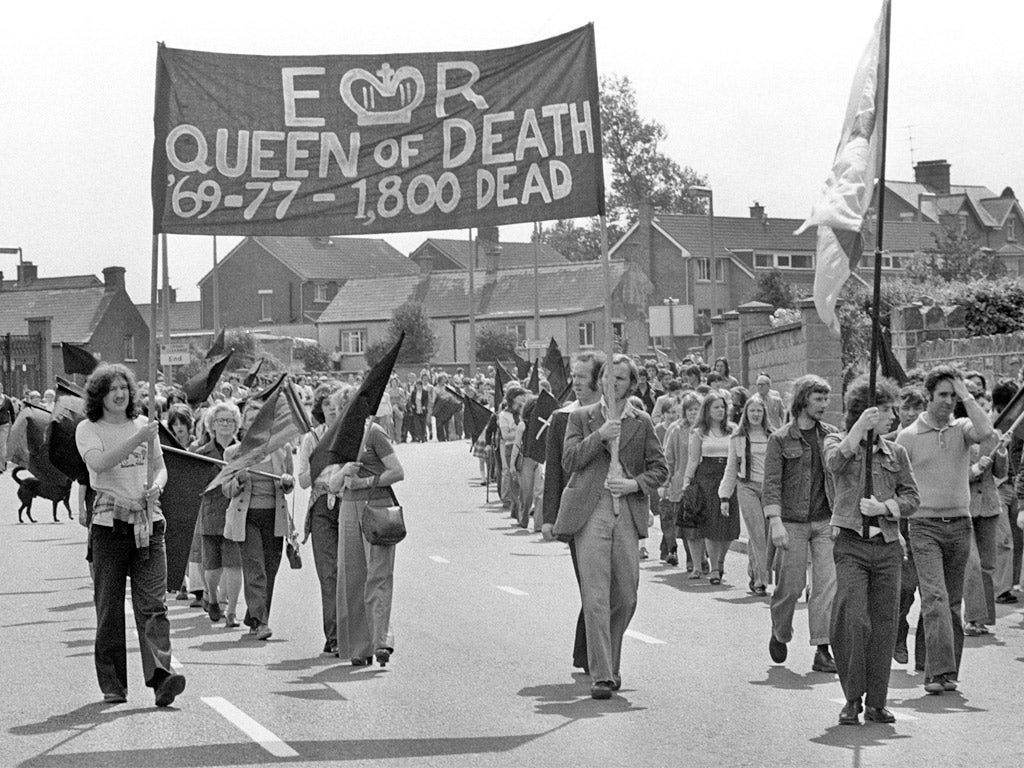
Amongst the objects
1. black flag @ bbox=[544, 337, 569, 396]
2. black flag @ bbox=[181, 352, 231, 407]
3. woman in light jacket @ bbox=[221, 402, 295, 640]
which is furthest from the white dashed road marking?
black flag @ bbox=[544, 337, 569, 396]

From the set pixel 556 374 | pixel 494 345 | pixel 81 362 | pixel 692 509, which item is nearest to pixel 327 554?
pixel 81 362

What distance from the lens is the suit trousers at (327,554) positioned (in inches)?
474

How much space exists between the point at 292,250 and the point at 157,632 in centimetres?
9706

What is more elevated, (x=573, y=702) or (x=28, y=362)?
(x=28, y=362)

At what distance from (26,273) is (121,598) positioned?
95127 millimetres

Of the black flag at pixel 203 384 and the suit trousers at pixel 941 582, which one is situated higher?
the black flag at pixel 203 384

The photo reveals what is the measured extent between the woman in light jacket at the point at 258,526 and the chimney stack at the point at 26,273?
90892 mm

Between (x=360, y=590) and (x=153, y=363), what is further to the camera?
(x=360, y=590)

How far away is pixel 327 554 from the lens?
1217cm

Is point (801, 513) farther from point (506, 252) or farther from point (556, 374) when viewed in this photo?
point (506, 252)

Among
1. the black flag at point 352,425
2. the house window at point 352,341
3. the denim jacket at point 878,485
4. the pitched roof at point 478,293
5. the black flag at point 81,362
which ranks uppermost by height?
the pitched roof at point 478,293

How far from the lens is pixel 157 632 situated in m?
9.81

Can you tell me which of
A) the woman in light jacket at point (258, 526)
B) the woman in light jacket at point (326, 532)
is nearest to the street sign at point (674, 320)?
the woman in light jacket at point (258, 526)

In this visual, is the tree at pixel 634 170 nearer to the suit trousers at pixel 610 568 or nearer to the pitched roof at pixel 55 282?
the pitched roof at pixel 55 282
